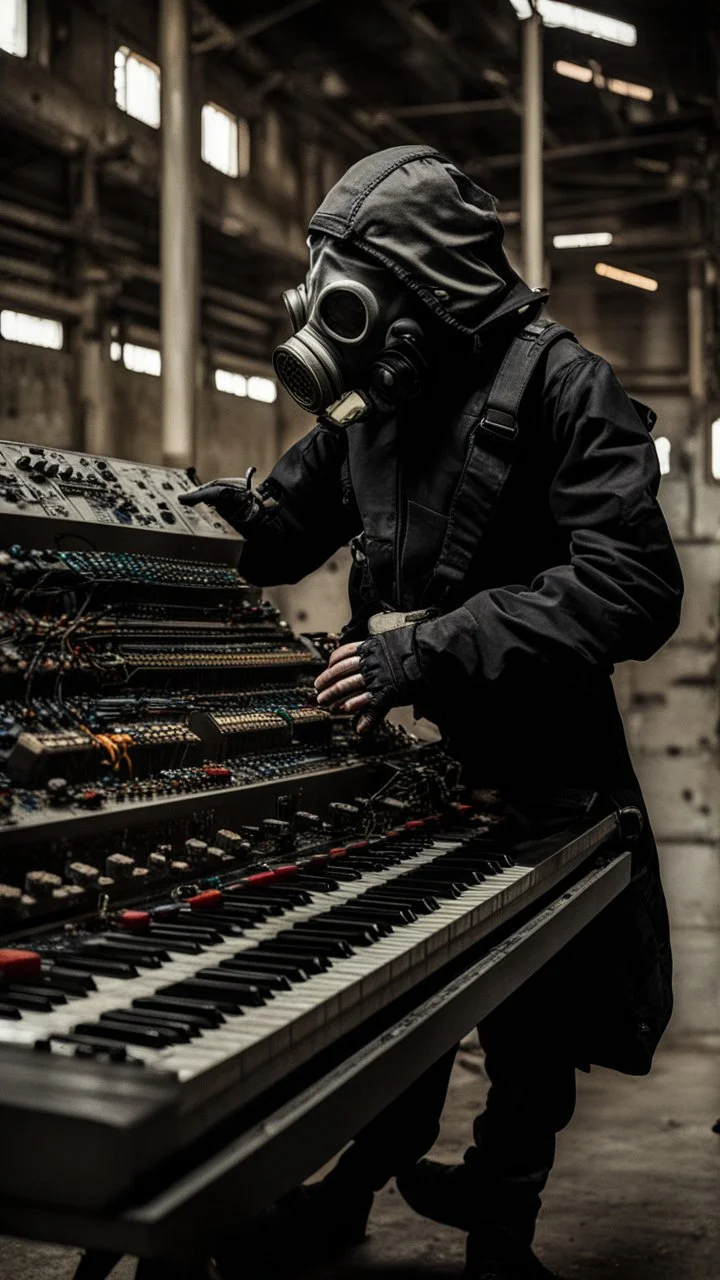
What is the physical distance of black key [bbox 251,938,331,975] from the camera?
142cm

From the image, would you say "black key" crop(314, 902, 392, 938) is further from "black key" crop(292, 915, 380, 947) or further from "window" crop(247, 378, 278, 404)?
"window" crop(247, 378, 278, 404)

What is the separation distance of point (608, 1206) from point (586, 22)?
287 inches

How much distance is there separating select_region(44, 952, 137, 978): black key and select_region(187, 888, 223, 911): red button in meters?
0.28

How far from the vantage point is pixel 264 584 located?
3148 mm

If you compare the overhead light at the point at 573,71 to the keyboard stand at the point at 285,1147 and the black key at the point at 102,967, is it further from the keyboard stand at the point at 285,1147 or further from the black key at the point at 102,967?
the black key at the point at 102,967

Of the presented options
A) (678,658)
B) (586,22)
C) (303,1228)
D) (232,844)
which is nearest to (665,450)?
(678,658)

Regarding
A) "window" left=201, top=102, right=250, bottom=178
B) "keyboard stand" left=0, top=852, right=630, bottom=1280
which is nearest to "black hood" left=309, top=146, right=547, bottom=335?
"keyboard stand" left=0, top=852, right=630, bottom=1280

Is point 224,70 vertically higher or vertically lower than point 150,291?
higher

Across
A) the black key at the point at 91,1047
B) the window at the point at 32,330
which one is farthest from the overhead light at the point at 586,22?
the black key at the point at 91,1047

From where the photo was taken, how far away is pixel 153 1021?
1196mm

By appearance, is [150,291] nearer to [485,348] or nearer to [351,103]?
[351,103]

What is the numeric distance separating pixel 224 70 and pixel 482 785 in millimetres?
8439

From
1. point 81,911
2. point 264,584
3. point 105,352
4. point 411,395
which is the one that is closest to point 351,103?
point 105,352

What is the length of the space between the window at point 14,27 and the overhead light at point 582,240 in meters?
5.52
